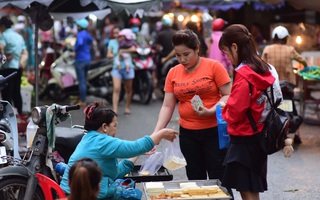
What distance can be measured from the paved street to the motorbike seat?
6.71 ft

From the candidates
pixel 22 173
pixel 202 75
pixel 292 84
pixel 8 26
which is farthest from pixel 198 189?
pixel 8 26

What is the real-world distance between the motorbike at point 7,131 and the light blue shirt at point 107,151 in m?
1.69

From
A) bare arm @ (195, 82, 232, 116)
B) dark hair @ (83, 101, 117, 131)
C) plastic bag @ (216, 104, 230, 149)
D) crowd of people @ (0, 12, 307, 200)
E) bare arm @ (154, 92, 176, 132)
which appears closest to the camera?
crowd of people @ (0, 12, 307, 200)

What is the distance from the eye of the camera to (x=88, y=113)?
5.08 m

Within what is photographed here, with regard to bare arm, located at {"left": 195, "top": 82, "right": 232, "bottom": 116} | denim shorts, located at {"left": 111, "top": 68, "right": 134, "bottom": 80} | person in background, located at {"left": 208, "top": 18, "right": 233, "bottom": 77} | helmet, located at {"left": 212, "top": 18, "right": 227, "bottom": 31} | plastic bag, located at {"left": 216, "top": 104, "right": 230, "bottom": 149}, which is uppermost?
bare arm, located at {"left": 195, "top": 82, "right": 232, "bottom": 116}

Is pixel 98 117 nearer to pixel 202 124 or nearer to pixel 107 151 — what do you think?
pixel 107 151

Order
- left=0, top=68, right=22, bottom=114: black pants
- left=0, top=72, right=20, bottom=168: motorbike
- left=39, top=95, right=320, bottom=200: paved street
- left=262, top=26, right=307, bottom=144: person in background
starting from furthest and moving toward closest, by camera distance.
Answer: left=0, top=68, right=22, bottom=114: black pants, left=262, top=26, right=307, bottom=144: person in background, left=39, top=95, right=320, bottom=200: paved street, left=0, top=72, right=20, bottom=168: motorbike

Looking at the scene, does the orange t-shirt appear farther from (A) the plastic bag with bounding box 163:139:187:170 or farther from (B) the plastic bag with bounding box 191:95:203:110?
(A) the plastic bag with bounding box 163:139:187:170

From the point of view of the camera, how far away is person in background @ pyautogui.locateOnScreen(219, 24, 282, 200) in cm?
489

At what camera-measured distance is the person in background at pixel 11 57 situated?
1145cm

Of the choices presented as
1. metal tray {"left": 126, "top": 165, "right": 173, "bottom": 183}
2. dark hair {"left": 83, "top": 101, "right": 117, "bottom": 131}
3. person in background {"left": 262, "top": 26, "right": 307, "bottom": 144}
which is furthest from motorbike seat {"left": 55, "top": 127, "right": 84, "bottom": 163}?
person in background {"left": 262, "top": 26, "right": 307, "bottom": 144}

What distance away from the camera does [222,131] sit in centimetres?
532

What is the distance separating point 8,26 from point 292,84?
16.4 ft

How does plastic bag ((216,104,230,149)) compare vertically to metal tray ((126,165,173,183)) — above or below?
above
